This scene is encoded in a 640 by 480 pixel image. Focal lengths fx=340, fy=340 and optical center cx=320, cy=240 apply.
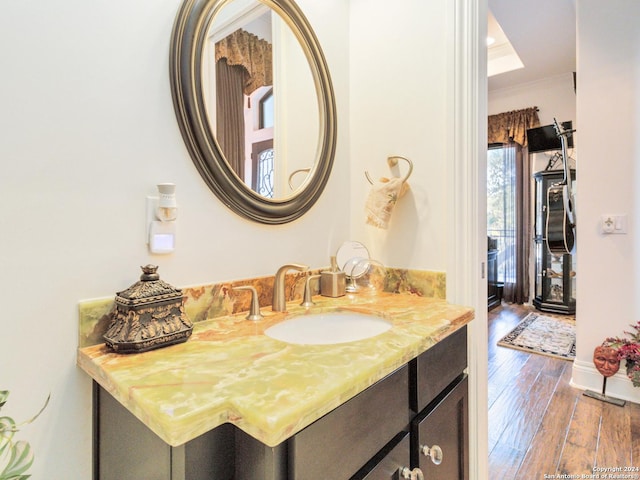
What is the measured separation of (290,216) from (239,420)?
807 millimetres

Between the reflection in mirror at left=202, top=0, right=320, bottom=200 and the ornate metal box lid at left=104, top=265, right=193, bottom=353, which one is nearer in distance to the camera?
the ornate metal box lid at left=104, top=265, right=193, bottom=353

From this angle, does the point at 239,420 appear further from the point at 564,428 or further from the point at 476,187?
the point at 564,428

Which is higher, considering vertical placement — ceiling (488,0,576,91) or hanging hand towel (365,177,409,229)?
ceiling (488,0,576,91)

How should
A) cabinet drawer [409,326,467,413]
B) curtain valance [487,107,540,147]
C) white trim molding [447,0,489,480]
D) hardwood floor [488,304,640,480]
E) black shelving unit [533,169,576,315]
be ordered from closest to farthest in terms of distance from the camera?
cabinet drawer [409,326,467,413] → white trim molding [447,0,489,480] → hardwood floor [488,304,640,480] → black shelving unit [533,169,576,315] → curtain valance [487,107,540,147]

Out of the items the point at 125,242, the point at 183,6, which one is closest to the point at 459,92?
the point at 183,6

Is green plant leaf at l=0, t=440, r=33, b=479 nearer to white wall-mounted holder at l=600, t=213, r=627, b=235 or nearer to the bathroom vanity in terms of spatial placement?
the bathroom vanity

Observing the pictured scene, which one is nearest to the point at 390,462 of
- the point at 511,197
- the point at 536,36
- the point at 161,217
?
the point at 161,217

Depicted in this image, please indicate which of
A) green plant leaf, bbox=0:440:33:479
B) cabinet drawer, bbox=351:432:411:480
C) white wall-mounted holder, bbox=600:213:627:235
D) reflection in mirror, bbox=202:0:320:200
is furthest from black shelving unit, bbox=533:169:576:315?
green plant leaf, bbox=0:440:33:479

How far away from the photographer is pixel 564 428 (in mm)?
1836

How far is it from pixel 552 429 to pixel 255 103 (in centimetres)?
219

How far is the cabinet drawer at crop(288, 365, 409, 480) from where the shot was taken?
1.74 feet

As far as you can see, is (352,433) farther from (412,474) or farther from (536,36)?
(536,36)

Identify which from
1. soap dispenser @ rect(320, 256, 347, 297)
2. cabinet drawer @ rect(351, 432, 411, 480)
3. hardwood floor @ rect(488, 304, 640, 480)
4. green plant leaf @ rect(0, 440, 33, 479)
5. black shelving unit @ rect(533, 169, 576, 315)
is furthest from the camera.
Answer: black shelving unit @ rect(533, 169, 576, 315)

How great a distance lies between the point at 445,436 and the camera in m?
0.94
